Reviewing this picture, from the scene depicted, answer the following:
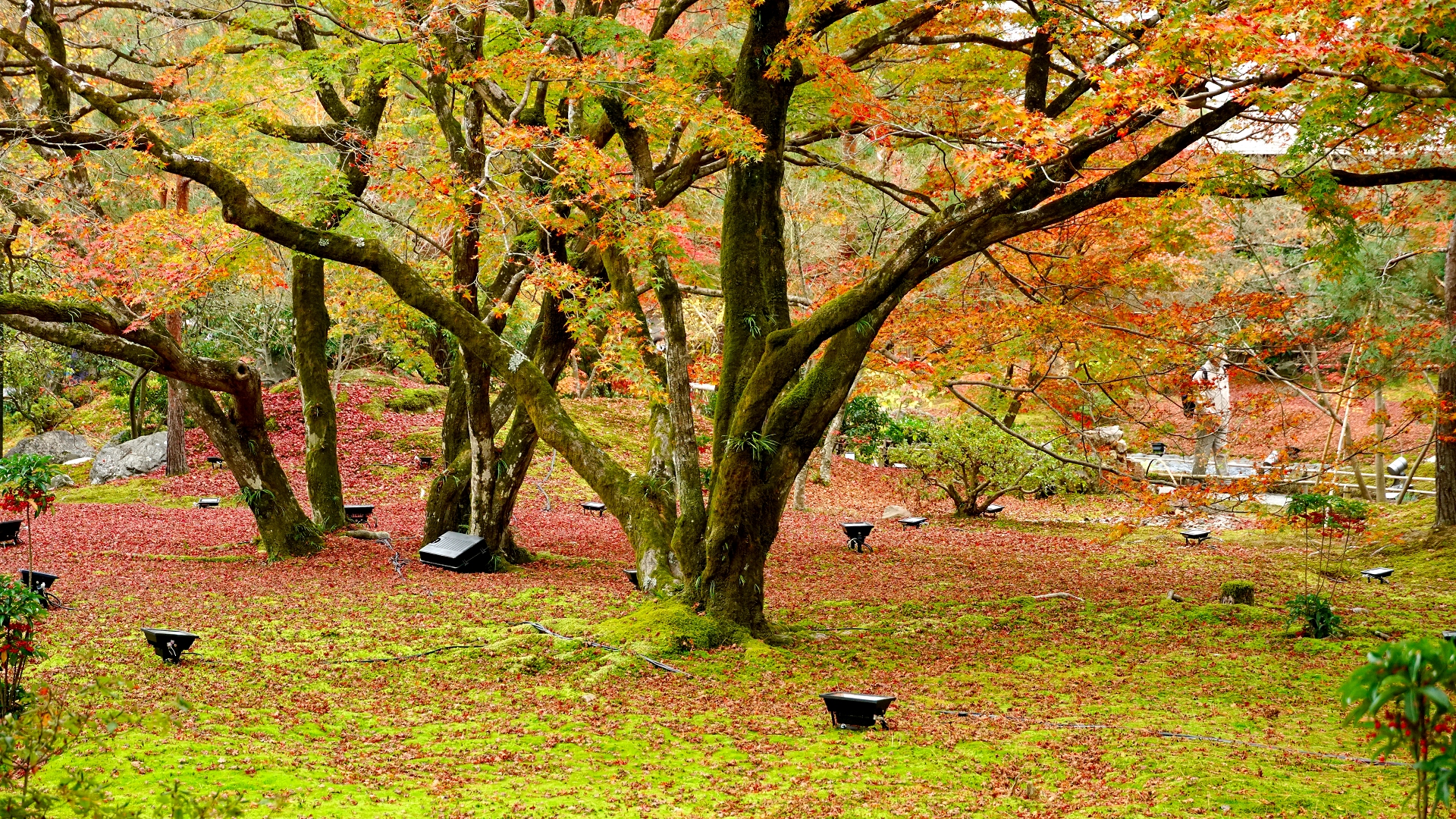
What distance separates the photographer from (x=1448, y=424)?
32.5 ft

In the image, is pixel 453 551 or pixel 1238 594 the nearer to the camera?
pixel 1238 594

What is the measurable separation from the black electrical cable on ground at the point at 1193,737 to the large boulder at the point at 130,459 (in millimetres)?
16924

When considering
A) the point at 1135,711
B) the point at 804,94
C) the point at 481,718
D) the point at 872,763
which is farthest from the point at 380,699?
the point at 804,94

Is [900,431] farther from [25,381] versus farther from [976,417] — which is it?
[25,381]

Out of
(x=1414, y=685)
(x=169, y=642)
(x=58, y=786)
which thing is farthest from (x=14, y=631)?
(x=1414, y=685)

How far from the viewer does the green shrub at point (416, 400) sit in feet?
71.8

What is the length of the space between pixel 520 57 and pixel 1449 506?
10.5 metres

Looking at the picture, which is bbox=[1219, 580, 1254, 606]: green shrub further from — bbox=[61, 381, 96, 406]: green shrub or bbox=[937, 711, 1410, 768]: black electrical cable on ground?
bbox=[61, 381, 96, 406]: green shrub

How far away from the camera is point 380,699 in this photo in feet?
18.5

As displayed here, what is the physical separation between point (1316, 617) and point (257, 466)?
988cm

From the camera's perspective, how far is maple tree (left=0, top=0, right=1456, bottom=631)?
5.65 meters

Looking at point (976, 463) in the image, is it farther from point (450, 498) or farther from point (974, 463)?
point (450, 498)

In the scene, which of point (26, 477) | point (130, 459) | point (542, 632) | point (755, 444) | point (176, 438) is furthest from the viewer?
point (130, 459)

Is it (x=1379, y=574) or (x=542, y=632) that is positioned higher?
(x=1379, y=574)
